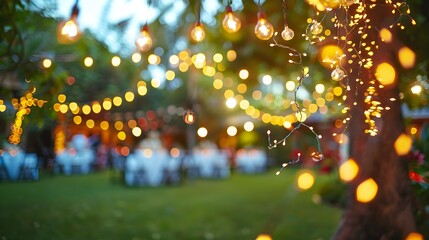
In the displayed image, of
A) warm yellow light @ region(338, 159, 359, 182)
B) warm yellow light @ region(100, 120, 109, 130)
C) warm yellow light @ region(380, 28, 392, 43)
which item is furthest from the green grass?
warm yellow light @ region(100, 120, 109, 130)

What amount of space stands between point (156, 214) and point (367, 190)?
3.29 m

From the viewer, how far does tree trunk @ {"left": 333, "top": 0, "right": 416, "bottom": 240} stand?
3.43 metres

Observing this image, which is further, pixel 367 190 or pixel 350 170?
pixel 350 170

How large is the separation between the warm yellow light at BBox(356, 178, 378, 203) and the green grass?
3.78ft

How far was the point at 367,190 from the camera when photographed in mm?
3604

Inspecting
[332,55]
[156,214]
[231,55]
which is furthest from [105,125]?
[332,55]

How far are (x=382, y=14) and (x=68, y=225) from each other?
4.10m

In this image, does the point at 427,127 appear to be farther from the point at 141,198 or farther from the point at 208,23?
the point at 141,198

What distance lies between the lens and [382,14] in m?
3.51

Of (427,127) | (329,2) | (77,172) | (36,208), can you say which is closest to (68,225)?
(36,208)

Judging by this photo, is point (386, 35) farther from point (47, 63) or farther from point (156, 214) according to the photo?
point (156, 214)

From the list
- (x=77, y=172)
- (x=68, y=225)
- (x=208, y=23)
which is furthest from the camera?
(x=77, y=172)

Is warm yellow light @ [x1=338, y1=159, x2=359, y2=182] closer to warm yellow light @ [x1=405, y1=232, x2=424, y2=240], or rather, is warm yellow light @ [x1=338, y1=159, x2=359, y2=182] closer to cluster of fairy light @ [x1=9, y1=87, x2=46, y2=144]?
warm yellow light @ [x1=405, y1=232, x2=424, y2=240]

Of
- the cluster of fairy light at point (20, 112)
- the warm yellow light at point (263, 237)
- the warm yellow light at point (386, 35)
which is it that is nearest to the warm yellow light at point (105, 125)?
the warm yellow light at point (263, 237)
